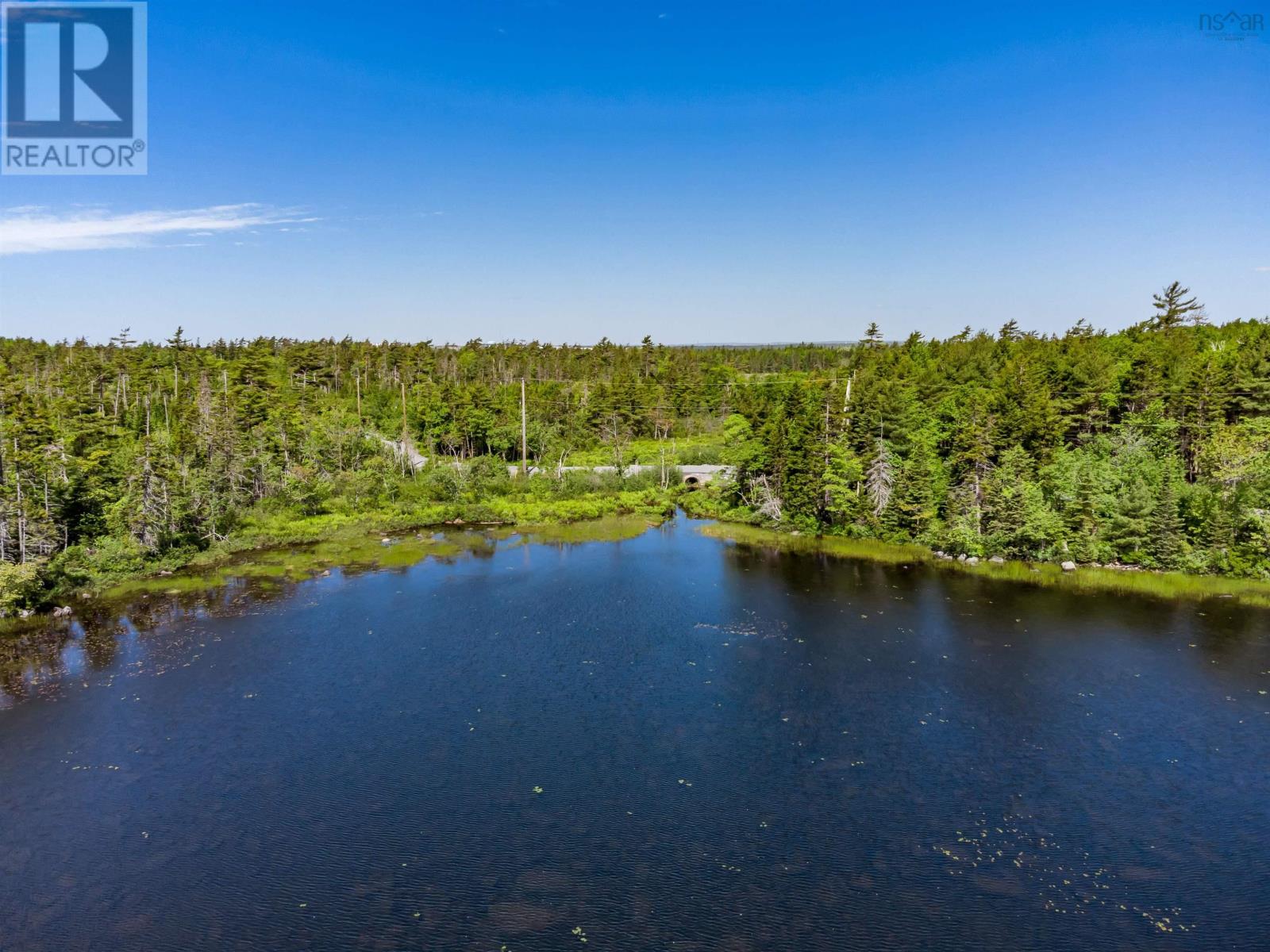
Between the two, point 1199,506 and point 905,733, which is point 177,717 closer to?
point 905,733

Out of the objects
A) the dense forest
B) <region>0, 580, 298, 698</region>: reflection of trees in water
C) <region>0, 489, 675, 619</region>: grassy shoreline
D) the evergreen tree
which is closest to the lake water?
<region>0, 580, 298, 698</region>: reflection of trees in water

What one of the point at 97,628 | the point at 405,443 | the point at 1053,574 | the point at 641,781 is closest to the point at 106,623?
the point at 97,628

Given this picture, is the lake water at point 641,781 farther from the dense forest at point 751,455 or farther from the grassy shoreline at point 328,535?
the dense forest at point 751,455

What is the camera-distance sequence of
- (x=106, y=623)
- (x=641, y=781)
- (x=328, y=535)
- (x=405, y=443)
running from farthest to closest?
1. (x=405, y=443)
2. (x=328, y=535)
3. (x=106, y=623)
4. (x=641, y=781)

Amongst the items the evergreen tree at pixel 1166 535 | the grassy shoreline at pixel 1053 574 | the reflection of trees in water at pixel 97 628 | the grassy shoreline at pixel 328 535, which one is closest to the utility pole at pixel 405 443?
the grassy shoreline at pixel 328 535

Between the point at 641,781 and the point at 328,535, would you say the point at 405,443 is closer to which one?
the point at 328,535
